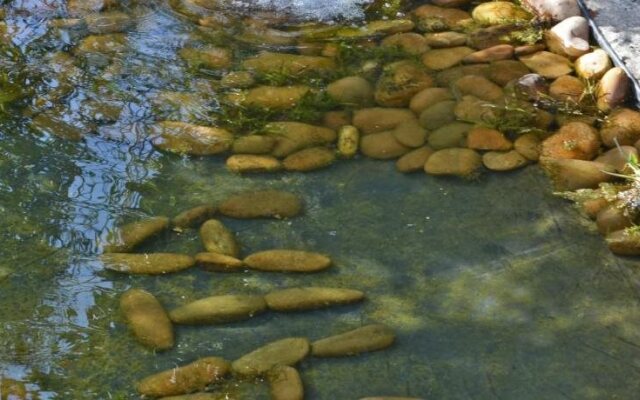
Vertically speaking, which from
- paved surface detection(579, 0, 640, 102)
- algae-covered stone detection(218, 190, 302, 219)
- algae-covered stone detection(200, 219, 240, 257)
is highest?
paved surface detection(579, 0, 640, 102)

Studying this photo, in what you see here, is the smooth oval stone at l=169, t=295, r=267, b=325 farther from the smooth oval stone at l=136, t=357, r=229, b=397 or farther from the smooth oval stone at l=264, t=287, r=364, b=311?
the smooth oval stone at l=136, t=357, r=229, b=397

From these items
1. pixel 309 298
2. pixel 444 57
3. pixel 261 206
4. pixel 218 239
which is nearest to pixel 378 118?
pixel 444 57

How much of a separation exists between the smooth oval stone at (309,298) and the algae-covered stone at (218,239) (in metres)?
0.26

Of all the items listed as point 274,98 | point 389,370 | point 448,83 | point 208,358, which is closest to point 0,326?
point 208,358

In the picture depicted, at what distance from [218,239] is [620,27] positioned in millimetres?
1998

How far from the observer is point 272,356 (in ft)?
8.75

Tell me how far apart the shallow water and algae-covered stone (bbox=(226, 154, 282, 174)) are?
41 millimetres

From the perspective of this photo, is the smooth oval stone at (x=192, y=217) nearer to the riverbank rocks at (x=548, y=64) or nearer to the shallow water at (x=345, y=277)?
the shallow water at (x=345, y=277)

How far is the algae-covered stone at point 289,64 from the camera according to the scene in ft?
12.9

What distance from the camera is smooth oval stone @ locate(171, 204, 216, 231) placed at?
3.16m

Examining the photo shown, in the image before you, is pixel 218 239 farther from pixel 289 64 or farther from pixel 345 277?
pixel 289 64

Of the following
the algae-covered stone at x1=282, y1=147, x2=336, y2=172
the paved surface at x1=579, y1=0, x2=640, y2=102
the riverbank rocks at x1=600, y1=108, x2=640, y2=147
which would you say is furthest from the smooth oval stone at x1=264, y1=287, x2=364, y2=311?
the paved surface at x1=579, y1=0, x2=640, y2=102

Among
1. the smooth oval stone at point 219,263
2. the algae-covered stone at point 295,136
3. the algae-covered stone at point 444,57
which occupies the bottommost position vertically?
the smooth oval stone at point 219,263

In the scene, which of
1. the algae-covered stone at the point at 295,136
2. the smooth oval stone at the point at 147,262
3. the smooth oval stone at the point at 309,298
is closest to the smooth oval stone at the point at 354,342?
the smooth oval stone at the point at 309,298
